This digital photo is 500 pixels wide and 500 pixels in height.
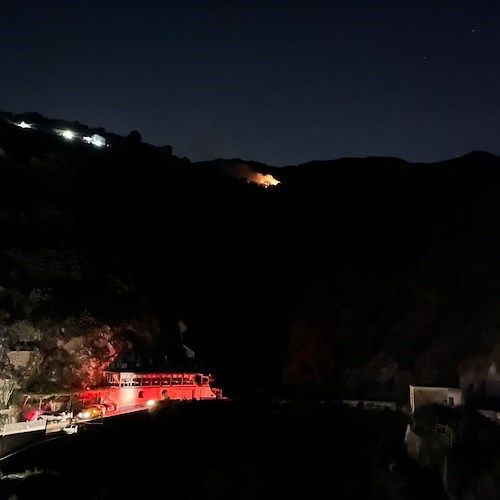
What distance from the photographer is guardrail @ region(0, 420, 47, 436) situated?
26.2m

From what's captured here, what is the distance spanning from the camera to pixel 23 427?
2730 centimetres

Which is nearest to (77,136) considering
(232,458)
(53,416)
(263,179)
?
(263,179)

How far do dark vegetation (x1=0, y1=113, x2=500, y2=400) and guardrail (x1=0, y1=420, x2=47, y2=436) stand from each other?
23.3 ft

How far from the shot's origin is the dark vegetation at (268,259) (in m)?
38.8

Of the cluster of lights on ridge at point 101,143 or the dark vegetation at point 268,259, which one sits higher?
the cluster of lights on ridge at point 101,143

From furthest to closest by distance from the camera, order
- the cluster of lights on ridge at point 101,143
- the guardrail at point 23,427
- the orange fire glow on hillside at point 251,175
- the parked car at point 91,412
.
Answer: the orange fire glow on hillside at point 251,175 → the cluster of lights on ridge at point 101,143 → the parked car at point 91,412 → the guardrail at point 23,427

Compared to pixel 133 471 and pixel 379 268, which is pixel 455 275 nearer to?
pixel 379 268

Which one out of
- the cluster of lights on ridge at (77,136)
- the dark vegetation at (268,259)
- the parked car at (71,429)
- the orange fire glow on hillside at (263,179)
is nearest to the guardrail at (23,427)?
the parked car at (71,429)

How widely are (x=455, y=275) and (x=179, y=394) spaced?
80.0ft

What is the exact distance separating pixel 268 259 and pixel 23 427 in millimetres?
43823

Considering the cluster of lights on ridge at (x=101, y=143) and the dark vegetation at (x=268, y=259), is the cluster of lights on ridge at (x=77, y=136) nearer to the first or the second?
the cluster of lights on ridge at (x=101, y=143)

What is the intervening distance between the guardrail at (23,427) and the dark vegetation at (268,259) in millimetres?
7097

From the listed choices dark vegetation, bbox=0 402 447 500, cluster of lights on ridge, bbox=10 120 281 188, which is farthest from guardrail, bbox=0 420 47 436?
cluster of lights on ridge, bbox=10 120 281 188

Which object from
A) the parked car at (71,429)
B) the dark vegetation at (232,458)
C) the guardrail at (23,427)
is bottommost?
the dark vegetation at (232,458)
